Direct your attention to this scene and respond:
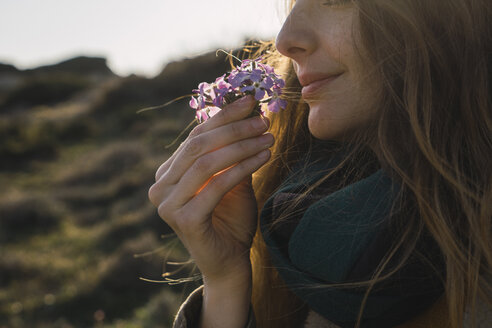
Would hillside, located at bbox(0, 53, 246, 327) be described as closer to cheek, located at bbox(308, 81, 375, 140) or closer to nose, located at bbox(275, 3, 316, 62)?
cheek, located at bbox(308, 81, 375, 140)

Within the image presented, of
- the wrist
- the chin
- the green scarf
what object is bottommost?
the wrist

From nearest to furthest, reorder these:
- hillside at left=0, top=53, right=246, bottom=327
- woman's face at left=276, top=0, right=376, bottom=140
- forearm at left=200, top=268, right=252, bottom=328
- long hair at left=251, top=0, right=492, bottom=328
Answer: long hair at left=251, top=0, right=492, bottom=328 → woman's face at left=276, top=0, right=376, bottom=140 → forearm at left=200, top=268, right=252, bottom=328 → hillside at left=0, top=53, right=246, bottom=327

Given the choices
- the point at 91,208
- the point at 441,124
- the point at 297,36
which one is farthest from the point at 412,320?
the point at 91,208

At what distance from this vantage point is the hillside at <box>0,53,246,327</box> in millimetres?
6336

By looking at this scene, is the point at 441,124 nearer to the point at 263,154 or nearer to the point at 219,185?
the point at 263,154

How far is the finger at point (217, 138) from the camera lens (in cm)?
151

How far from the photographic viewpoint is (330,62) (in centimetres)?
148

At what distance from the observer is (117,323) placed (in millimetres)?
5727

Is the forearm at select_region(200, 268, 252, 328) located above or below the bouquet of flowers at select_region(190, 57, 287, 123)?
below

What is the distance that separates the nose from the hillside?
1.26 m

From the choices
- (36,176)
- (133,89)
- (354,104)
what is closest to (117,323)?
(354,104)

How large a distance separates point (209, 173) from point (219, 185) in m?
0.06

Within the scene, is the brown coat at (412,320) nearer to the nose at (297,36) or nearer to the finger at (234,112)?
the finger at (234,112)

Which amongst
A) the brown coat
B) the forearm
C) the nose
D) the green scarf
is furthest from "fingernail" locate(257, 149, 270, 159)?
the brown coat
